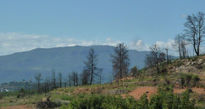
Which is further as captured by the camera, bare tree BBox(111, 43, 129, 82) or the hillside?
bare tree BBox(111, 43, 129, 82)

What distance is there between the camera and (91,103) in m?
20.0

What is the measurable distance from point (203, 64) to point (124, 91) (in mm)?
19778

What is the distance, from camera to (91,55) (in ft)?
243

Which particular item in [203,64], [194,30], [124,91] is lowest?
[124,91]

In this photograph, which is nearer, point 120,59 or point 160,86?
point 160,86

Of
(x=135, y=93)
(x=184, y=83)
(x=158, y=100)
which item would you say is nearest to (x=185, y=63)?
(x=184, y=83)

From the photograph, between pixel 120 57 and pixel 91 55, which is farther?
pixel 91 55

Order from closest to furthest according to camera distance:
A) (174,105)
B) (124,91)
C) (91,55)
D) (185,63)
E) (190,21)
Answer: (174,105), (124,91), (185,63), (190,21), (91,55)

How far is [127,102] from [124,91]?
2515cm

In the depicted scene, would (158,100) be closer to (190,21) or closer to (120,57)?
(190,21)

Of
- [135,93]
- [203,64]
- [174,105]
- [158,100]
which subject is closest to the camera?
[174,105]

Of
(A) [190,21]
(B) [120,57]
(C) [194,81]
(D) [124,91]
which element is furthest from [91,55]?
(C) [194,81]

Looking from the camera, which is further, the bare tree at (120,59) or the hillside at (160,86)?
the bare tree at (120,59)

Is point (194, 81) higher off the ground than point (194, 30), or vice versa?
point (194, 30)
